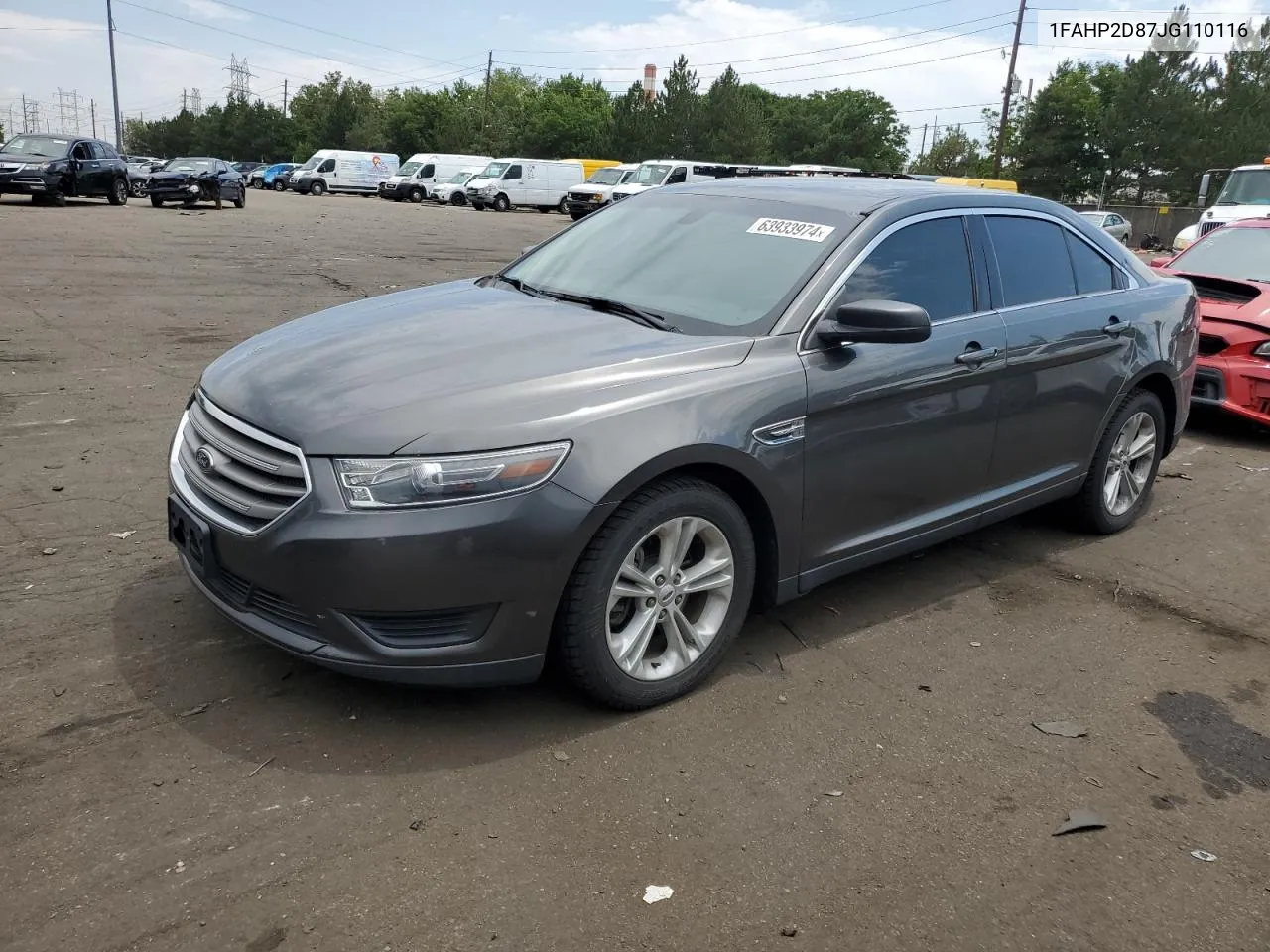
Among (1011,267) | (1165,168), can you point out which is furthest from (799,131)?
(1011,267)

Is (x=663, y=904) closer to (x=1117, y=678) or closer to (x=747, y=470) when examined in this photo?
(x=747, y=470)

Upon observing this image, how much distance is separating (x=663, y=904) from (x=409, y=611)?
3.51ft

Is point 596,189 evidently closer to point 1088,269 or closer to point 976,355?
point 1088,269

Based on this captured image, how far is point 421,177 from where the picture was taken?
160ft

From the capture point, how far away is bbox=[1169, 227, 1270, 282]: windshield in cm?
845

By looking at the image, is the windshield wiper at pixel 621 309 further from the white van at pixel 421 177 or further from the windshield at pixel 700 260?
the white van at pixel 421 177

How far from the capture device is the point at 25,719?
3.20 meters

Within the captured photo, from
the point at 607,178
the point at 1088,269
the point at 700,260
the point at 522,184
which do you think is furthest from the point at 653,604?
the point at 522,184

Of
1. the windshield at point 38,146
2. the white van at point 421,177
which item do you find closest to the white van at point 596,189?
the white van at point 421,177

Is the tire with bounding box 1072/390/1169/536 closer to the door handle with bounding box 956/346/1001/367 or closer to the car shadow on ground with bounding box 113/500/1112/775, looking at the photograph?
the door handle with bounding box 956/346/1001/367

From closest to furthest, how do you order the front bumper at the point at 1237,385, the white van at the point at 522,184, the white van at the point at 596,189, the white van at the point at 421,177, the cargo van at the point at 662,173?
1. the front bumper at the point at 1237,385
2. the cargo van at the point at 662,173
3. the white van at the point at 596,189
4. the white van at the point at 522,184
5. the white van at the point at 421,177

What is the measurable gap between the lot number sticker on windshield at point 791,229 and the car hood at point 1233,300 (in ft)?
15.2

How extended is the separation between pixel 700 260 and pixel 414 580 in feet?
6.21

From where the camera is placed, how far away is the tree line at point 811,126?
5219cm
